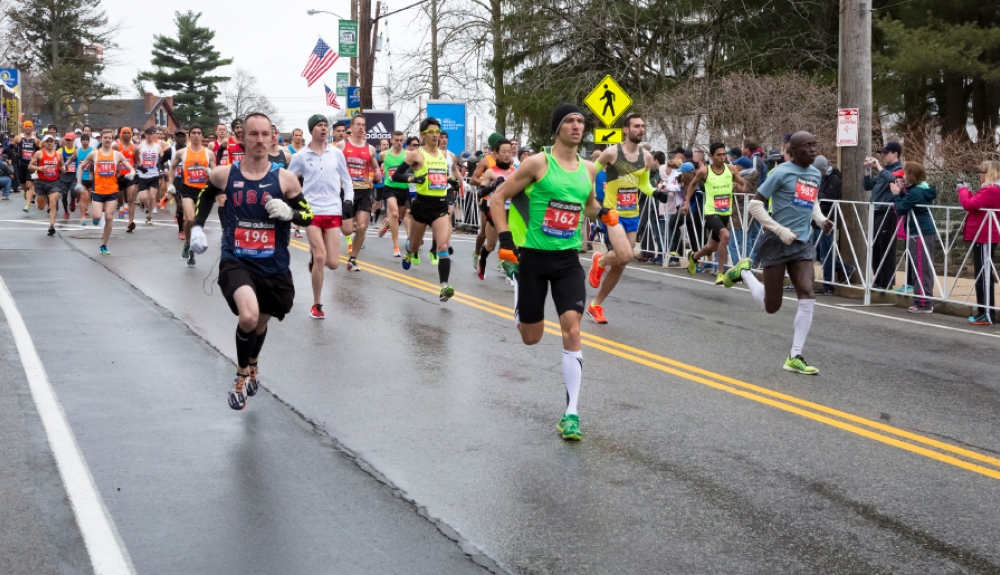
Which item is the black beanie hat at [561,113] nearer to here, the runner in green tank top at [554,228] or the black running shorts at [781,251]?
the runner in green tank top at [554,228]

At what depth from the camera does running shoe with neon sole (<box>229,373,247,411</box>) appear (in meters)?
7.60

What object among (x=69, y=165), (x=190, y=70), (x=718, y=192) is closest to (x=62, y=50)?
(x=190, y=70)

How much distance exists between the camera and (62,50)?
76625mm

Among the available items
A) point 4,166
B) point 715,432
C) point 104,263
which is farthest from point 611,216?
point 4,166

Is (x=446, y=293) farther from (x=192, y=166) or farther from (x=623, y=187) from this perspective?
(x=192, y=166)

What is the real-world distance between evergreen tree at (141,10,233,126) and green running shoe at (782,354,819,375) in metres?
91.7

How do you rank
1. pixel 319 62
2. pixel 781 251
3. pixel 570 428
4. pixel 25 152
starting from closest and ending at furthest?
1. pixel 570 428
2. pixel 781 251
3. pixel 25 152
4. pixel 319 62

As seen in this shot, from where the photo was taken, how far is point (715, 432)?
7297 mm

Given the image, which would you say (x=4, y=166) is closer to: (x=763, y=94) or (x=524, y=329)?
(x=763, y=94)

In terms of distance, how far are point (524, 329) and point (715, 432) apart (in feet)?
4.41

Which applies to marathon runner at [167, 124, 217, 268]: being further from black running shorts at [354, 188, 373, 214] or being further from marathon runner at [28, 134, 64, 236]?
marathon runner at [28, 134, 64, 236]

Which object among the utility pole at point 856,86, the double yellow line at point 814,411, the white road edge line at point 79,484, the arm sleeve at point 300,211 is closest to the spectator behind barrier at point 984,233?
the utility pole at point 856,86

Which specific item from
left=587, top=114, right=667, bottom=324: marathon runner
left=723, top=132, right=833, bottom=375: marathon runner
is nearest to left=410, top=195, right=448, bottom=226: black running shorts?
left=587, top=114, right=667, bottom=324: marathon runner

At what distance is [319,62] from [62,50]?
1613 inches
